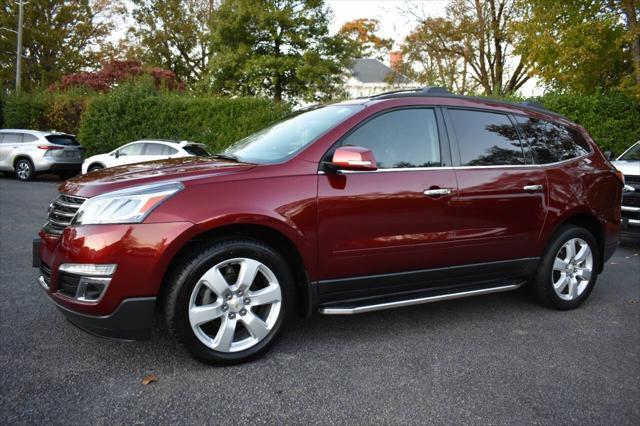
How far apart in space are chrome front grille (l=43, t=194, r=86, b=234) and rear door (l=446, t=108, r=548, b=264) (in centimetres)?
254

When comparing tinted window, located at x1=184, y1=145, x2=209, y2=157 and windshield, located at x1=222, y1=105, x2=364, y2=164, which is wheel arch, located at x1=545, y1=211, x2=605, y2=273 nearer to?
windshield, located at x1=222, y1=105, x2=364, y2=164

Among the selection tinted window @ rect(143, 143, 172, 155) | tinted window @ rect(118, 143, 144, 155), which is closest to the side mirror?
tinted window @ rect(143, 143, 172, 155)

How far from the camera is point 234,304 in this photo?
2871mm

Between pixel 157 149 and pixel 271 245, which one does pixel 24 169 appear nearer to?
pixel 157 149

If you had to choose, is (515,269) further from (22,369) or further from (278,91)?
(278,91)

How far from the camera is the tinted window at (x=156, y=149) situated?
13.2 meters

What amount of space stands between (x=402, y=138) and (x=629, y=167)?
5.28m

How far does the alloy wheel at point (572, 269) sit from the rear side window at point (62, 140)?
16000 millimetres

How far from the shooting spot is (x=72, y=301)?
2668mm

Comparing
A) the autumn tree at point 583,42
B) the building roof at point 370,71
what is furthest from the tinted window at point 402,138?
the building roof at point 370,71

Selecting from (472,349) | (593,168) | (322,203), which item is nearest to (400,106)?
(322,203)

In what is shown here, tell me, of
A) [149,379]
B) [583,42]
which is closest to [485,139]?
[149,379]

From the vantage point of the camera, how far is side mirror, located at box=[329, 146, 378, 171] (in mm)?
2932

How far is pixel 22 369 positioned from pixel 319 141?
2.25 metres
